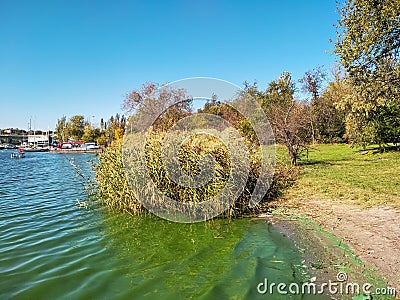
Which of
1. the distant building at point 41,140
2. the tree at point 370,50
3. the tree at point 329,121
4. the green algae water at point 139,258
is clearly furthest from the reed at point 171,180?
the distant building at point 41,140

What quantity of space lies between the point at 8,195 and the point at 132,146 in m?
8.14

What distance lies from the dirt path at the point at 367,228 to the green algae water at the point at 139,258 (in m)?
1.08

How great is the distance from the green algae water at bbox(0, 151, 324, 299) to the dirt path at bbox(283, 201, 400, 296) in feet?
3.55

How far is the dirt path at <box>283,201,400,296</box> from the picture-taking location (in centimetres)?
488

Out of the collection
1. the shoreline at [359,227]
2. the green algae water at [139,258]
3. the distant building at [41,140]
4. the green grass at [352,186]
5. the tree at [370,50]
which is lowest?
the green algae water at [139,258]

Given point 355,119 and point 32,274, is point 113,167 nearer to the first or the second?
point 32,274

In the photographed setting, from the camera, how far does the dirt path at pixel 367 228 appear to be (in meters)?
4.88

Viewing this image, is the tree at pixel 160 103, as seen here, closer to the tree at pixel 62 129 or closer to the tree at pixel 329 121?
the tree at pixel 329 121

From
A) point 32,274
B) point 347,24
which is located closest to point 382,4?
point 347,24

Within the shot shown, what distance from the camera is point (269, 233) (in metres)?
7.09

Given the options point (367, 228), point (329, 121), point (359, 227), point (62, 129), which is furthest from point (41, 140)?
point (367, 228)

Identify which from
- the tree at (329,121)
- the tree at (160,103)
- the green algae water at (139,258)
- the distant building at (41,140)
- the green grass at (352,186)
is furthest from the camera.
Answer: the distant building at (41,140)

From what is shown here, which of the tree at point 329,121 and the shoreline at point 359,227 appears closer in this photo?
the shoreline at point 359,227

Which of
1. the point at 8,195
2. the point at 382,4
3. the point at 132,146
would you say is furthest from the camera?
the point at 8,195
